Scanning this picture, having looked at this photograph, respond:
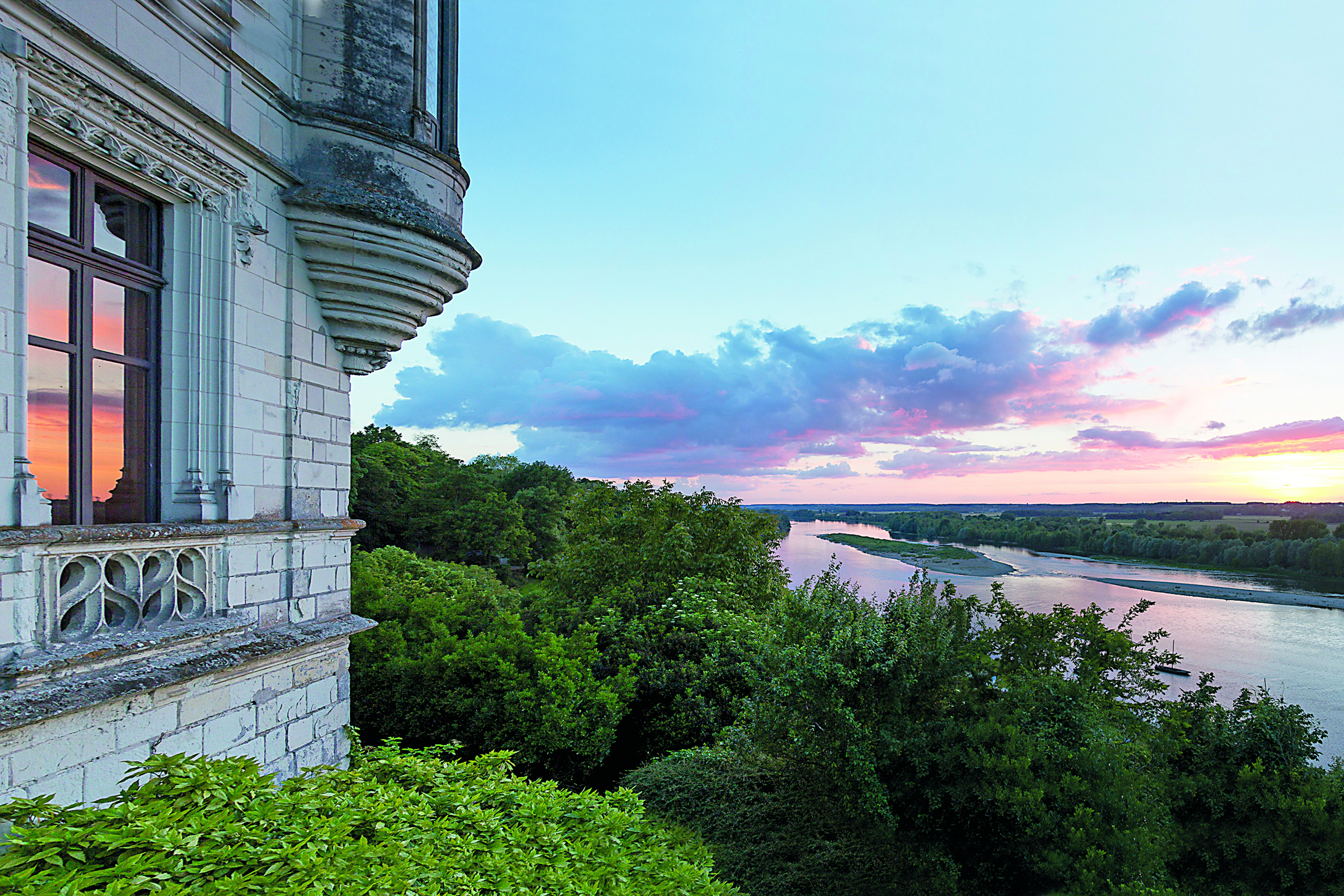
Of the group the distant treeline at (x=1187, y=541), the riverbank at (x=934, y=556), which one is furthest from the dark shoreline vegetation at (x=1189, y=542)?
the riverbank at (x=934, y=556)

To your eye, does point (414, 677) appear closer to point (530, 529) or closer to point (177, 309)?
point (177, 309)

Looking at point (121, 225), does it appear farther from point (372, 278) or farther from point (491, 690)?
point (491, 690)

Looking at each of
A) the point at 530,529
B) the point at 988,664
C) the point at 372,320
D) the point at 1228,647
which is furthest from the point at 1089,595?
the point at 372,320

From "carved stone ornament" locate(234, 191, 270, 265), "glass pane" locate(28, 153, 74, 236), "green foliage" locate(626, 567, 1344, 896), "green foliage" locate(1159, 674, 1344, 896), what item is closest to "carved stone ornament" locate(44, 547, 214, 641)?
"glass pane" locate(28, 153, 74, 236)

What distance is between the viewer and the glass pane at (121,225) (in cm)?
410

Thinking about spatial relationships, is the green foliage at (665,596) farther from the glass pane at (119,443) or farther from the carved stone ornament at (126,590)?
the glass pane at (119,443)

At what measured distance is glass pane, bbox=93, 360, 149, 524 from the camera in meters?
4.12

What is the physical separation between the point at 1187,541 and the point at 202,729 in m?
83.0

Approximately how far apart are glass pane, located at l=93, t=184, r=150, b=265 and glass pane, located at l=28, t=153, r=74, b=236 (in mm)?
158

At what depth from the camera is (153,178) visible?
13.7 ft

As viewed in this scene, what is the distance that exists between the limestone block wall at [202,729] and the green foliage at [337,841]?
0.77ft

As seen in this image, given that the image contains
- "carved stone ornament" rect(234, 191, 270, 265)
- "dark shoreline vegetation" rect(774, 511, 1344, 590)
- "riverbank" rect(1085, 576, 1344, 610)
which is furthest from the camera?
"dark shoreline vegetation" rect(774, 511, 1344, 590)

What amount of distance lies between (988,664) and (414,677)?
7.67 m

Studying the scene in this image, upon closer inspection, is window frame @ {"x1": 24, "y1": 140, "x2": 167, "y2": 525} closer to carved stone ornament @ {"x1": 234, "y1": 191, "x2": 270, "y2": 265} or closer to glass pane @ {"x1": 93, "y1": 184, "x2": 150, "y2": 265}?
glass pane @ {"x1": 93, "y1": 184, "x2": 150, "y2": 265}
